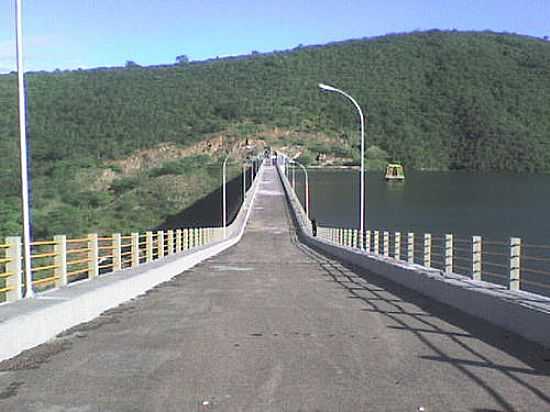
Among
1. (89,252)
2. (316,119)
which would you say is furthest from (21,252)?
(316,119)

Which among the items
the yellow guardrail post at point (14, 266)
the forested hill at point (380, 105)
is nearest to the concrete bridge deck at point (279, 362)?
the yellow guardrail post at point (14, 266)

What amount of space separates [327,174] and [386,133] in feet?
74.3

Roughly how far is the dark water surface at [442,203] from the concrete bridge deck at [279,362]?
52402 mm

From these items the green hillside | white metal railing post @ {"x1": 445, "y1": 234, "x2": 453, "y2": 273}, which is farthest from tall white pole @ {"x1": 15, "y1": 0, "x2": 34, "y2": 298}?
the green hillside

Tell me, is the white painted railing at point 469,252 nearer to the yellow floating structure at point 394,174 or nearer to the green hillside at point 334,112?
the yellow floating structure at point 394,174

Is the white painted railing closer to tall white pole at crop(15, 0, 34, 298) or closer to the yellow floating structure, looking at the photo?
tall white pole at crop(15, 0, 34, 298)

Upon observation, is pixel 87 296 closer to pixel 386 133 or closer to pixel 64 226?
pixel 64 226

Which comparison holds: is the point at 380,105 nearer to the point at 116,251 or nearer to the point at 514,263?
the point at 116,251

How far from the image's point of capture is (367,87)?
170 m

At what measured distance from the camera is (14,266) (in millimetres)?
10648

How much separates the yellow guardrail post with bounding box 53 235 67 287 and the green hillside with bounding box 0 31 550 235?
7715 cm

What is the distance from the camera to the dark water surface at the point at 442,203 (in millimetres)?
76312

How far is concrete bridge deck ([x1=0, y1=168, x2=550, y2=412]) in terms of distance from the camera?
6.91 m

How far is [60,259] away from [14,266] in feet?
7.49
